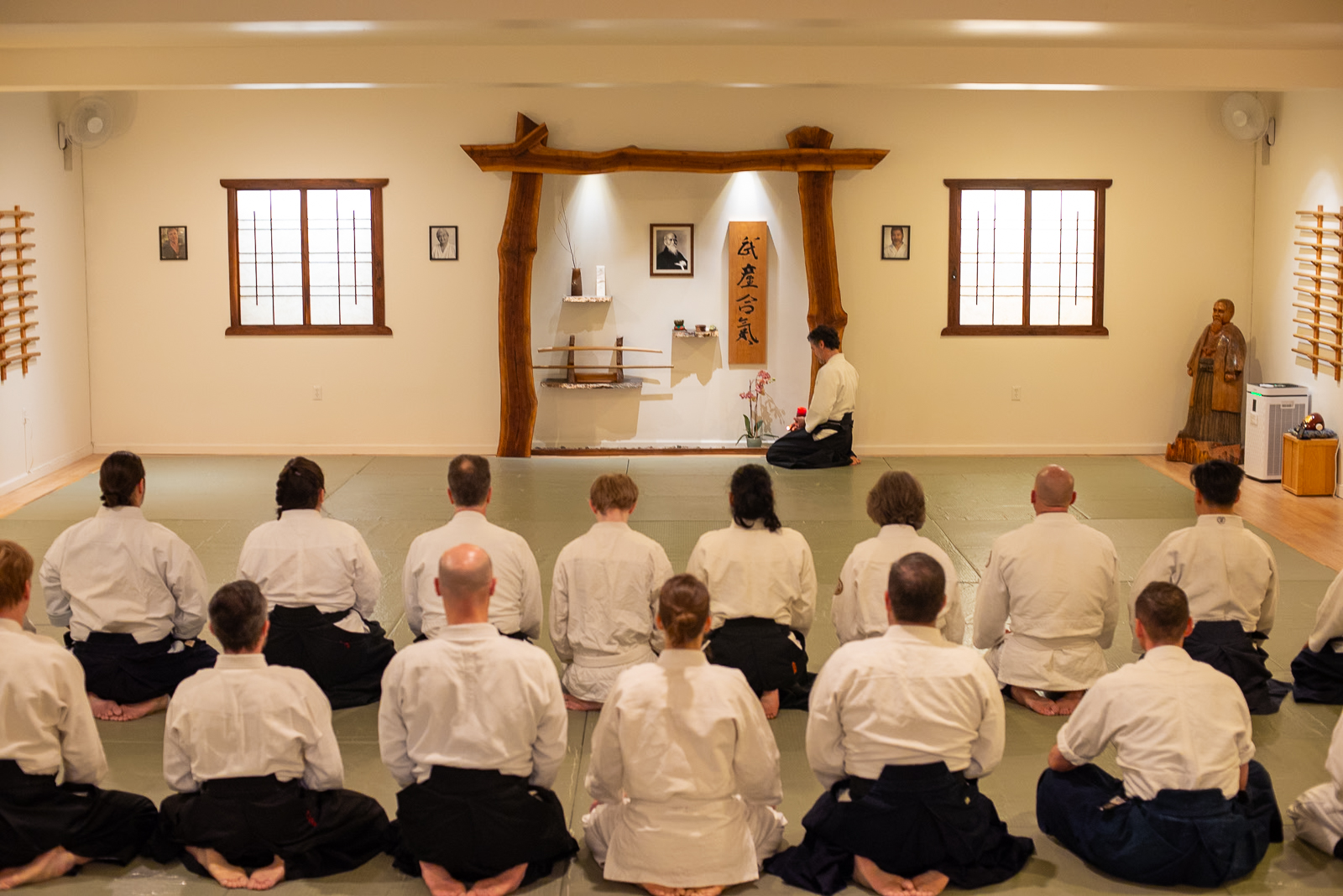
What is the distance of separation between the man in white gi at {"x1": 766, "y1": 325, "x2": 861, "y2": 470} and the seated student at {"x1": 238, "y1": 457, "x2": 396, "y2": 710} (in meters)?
5.64

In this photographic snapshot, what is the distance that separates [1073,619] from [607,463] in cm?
608

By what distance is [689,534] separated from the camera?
8102 millimetres

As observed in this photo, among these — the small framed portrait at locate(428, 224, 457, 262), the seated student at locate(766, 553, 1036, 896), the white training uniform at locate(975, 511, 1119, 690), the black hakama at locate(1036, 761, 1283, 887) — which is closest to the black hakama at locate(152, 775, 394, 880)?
the seated student at locate(766, 553, 1036, 896)

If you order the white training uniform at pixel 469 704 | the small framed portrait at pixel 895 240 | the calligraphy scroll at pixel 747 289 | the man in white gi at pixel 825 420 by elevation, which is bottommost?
the white training uniform at pixel 469 704

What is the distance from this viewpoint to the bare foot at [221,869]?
12.1ft

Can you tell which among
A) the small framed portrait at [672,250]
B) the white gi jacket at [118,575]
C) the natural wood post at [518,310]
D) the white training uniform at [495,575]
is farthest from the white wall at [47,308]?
the white training uniform at [495,575]

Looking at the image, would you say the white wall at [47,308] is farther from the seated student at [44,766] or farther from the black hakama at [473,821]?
the black hakama at [473,821]

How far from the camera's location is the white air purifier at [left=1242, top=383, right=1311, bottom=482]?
9891mm

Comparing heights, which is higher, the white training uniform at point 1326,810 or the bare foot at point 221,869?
the white training uniform at point 1326,810

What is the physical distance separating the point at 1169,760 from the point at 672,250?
26.7ft

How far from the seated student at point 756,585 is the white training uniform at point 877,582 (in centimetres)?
23

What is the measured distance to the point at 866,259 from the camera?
11.2 m

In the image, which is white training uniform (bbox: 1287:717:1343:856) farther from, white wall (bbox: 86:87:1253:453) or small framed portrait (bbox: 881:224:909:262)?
small framed portrait (bbox: 881:224:909:262)

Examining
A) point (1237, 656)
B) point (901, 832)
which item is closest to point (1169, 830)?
point (901, 832)
